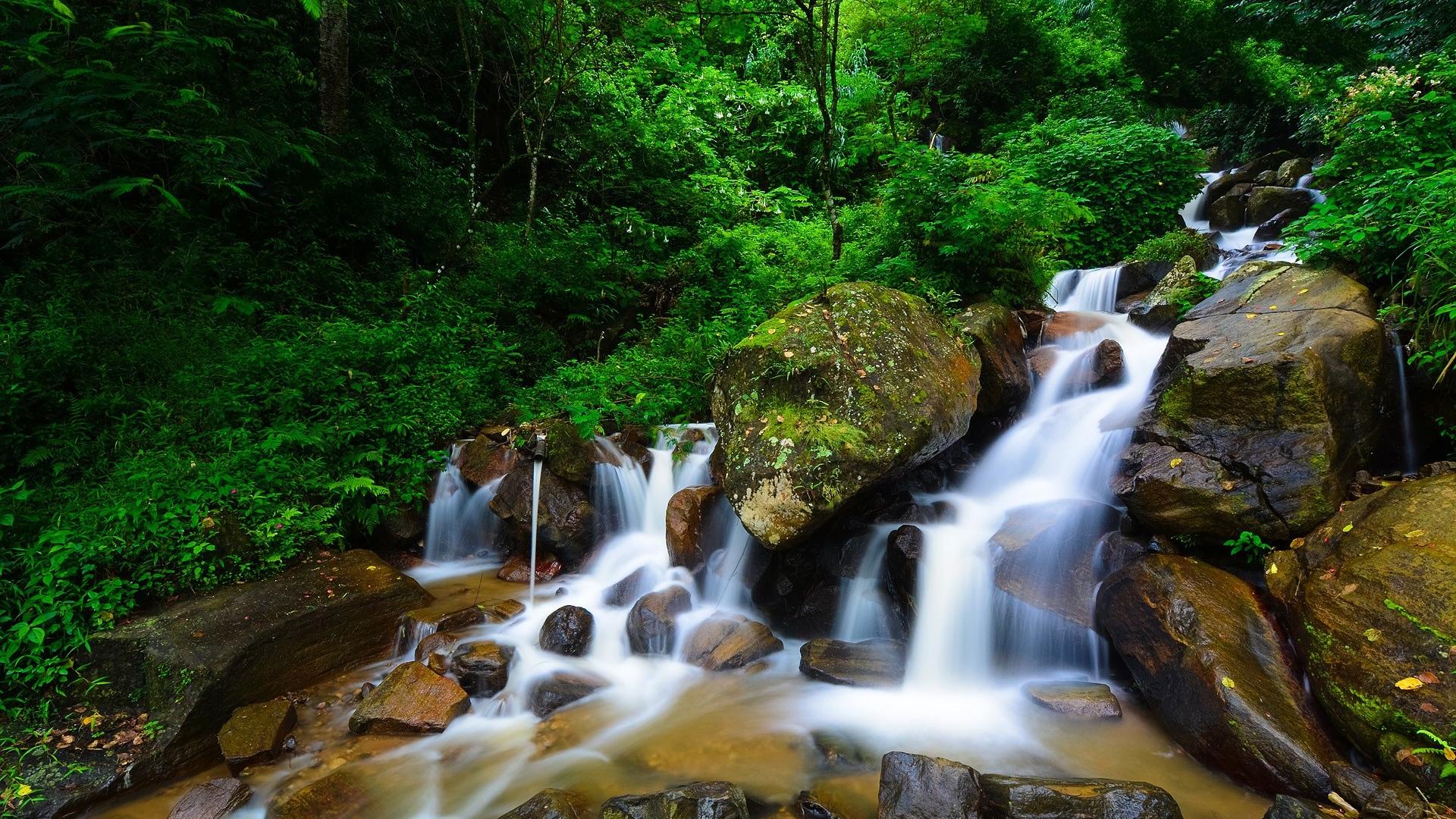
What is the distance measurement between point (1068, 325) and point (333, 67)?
10.4m

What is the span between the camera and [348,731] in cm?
423

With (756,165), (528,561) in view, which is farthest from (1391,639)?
(756,165)

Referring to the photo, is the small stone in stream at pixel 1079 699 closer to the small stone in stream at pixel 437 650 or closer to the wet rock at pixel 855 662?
the wet rock at pixel 855 662

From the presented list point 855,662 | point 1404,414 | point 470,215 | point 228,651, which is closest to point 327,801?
point 228,651

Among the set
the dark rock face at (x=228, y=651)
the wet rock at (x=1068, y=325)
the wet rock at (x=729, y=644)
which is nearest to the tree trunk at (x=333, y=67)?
the dark rock face at (x=228, y=651)

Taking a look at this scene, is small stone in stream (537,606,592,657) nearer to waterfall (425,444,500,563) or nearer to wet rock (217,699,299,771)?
wet rock (217,699,299,771)

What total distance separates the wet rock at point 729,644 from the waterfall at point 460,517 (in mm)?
2979

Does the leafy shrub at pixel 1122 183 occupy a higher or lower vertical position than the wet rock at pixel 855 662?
higher

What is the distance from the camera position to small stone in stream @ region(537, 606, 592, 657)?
530 centimetres

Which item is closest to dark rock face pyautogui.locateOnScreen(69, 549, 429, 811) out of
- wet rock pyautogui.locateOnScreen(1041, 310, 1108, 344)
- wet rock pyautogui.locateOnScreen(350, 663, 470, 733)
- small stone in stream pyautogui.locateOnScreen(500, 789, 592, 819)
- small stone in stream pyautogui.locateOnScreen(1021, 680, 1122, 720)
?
wet rock pyautogui.locateOnScreen(350, 663, 470, 733)

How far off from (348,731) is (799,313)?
15.4 feet

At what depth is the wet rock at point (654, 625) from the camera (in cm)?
541

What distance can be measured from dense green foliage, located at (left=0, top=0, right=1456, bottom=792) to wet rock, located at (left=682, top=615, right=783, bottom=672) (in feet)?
9.41

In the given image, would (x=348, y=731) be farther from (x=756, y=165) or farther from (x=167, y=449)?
(x=756, y=165)
